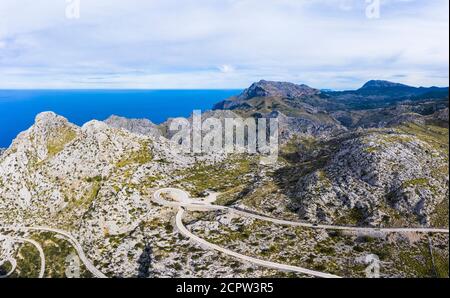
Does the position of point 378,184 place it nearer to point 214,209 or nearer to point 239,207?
point 239,207

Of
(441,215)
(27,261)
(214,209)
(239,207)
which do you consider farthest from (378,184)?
(27,261)

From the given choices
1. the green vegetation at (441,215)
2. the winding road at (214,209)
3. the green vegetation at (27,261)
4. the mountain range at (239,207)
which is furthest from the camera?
the green vegetation at (27,261)

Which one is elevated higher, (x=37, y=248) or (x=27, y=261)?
(x=37, y=248)

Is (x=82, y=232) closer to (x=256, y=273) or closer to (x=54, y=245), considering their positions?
(x=54, y=245)

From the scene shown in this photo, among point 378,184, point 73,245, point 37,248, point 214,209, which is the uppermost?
point 378,184

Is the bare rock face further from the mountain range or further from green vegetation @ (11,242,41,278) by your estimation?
green vegetation @ (11,242,41,278)

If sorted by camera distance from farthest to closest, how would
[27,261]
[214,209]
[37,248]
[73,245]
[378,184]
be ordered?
[214,209]
[37,248]
[73,245]
[27,261]
[378,184]

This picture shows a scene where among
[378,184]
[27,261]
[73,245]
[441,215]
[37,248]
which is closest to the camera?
[441,215]

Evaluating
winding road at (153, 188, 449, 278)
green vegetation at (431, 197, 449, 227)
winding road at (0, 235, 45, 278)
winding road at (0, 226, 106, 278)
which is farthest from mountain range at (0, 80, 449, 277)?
winding road at (0, 235, 45, 278)

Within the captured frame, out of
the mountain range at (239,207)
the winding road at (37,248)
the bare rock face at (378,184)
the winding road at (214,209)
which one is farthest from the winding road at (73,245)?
the bare rock face at (378,184)

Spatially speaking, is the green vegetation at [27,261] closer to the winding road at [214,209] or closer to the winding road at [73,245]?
the winding road at [73,245]
